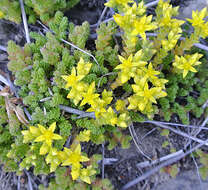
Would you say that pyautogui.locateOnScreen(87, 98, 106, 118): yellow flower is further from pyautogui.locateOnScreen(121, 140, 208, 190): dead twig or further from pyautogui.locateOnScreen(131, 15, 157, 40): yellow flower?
pyautogui.locateOnScreen(121, 140, 208, 190): dead twig

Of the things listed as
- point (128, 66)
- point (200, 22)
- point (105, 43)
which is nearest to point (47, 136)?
point (128, 66)

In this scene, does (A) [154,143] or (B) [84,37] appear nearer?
(B) [84,37]

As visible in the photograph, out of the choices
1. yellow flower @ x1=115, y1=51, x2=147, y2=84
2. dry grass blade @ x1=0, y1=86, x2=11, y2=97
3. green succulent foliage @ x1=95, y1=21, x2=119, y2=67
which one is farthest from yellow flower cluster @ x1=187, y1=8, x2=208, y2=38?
dry grass blade @ x1=0, y1=86, x2=11, y2=97

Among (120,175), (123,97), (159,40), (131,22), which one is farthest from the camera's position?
(120,175)

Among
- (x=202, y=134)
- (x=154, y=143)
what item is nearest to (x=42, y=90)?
(x=154, y=143)

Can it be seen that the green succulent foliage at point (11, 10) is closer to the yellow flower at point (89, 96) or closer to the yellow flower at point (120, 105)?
the yellow flower at point (89, 96)

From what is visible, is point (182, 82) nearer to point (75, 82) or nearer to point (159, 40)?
point (159, 40)
